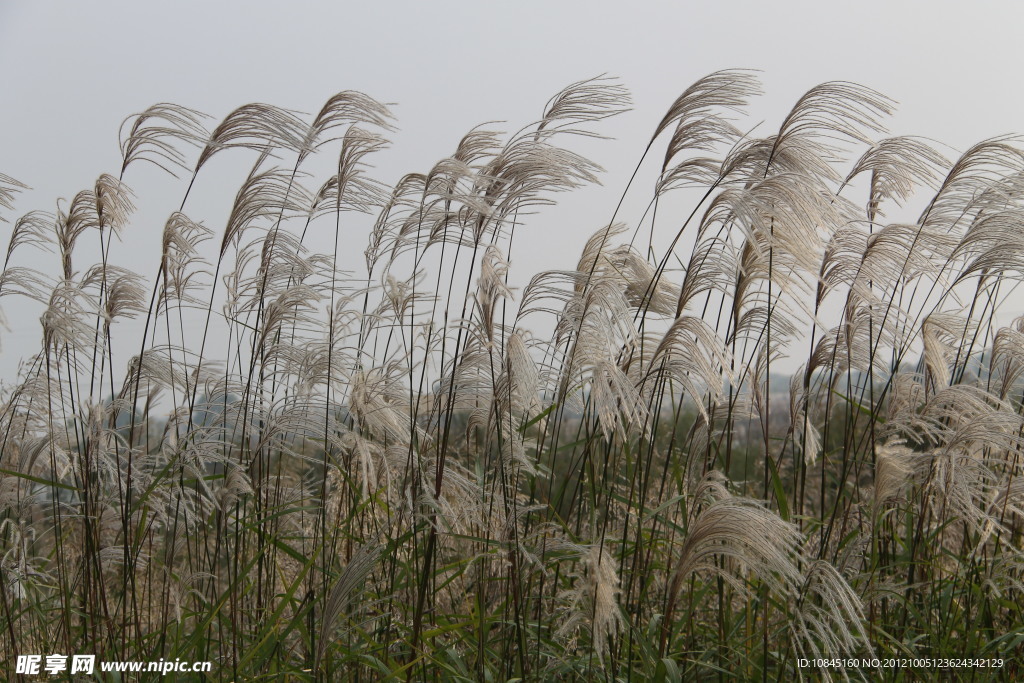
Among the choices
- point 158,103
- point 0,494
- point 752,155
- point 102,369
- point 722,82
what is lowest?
point 0,494

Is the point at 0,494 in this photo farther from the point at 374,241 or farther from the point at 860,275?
the point at 860,275

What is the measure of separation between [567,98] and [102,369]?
1.85 m

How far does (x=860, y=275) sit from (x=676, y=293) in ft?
2.05

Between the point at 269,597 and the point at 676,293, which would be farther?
the point at 269,597

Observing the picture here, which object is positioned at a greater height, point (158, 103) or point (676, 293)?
point (158, 103)

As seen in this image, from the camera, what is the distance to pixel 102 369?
2.94m

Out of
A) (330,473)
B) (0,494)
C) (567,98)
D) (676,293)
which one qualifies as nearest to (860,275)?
(676,293)

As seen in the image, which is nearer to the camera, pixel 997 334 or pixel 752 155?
pixel 752 155

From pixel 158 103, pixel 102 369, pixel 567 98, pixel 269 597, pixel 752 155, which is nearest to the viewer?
pixel 752 155

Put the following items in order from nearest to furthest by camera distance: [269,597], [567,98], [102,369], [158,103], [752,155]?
1. [752,155]
2. [567,98]
3. [158,103]
4. [102,369]
5. [269,597]

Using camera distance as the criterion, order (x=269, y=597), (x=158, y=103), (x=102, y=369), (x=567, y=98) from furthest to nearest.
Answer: (x=269, y=597) < (x=102, y=369) < (x=158, y=103) < (x=567, y=98)

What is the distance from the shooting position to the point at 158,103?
8.95 feet

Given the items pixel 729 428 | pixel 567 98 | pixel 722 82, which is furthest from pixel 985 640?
pixel 567 98

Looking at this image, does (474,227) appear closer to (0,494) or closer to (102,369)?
(102,369)
